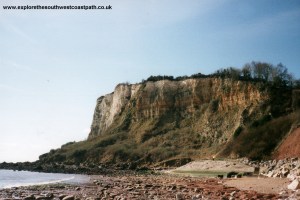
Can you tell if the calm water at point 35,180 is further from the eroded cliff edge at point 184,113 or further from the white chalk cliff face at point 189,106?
the white chalk cliff face at point 189,106

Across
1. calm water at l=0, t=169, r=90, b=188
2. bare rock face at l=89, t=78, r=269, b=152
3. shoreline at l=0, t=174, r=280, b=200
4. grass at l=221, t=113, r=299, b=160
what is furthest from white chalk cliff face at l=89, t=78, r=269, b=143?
shoreline at l=0, t=174, r=280, b=200

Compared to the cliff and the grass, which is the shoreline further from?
the cliff

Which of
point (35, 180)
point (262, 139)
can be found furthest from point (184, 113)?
point (35, 180)

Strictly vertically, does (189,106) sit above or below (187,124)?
above

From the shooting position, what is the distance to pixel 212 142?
68.1 meters

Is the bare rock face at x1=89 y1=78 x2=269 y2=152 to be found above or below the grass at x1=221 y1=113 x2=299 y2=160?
above

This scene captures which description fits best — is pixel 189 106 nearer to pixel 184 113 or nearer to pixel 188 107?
pixel 188 107

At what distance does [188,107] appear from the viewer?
272ft

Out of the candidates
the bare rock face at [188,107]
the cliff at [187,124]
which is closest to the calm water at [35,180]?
the cliff at [187,124]

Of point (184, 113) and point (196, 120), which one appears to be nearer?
point (196, 120)

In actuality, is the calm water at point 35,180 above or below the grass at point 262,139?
below

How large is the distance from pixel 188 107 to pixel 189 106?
308mm

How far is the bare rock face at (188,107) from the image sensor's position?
220 feet

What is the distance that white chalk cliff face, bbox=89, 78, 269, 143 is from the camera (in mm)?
67188
